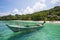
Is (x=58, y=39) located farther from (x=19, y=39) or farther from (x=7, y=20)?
(x=7, y=20)

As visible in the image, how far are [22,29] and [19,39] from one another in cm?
105

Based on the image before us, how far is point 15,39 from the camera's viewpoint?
5691 millimetres

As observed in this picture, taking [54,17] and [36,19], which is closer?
[54,17]

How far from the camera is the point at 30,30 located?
7.30 meters

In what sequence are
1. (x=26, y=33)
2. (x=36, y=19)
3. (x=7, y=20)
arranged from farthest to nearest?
1. (x=7, y=20)
2. (x=36, y=19)
3. (x=26, y=33)

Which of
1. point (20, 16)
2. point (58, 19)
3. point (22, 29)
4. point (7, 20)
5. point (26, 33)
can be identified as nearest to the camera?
point (22, 29)

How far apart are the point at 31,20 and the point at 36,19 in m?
0.76

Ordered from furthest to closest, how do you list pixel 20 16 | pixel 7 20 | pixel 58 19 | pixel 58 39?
1. pixel 7 20
2. pixel 20 16
3. pixel 58 19
4. pixel 58 39

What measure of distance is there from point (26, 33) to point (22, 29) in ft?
2.07

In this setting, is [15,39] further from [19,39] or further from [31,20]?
[31,20]

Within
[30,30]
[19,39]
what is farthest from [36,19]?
[19,39]

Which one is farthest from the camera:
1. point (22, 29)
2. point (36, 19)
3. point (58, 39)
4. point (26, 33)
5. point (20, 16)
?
point (20, 16)

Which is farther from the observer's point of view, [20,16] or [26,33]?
[20,16]

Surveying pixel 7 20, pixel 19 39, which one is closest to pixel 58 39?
pixel 19 39
